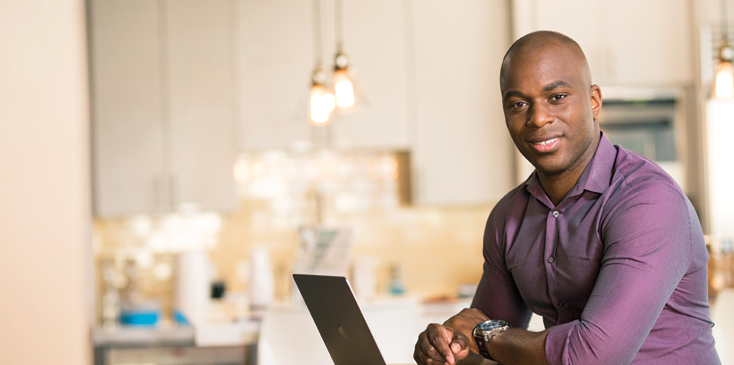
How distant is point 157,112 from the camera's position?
350cm

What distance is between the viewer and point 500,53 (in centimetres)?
363

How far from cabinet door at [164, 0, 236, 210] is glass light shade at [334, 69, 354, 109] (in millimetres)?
1088

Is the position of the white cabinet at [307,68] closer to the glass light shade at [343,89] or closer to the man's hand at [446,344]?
the glass light shade at [343,89]

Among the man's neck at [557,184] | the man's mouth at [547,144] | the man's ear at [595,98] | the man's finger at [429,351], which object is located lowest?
the man's finger at [429,351]

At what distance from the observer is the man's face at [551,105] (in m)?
1.10

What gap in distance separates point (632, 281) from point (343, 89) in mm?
A: 1743

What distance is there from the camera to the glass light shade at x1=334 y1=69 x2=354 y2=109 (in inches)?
102

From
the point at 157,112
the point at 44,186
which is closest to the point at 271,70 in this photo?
the point at 157,112

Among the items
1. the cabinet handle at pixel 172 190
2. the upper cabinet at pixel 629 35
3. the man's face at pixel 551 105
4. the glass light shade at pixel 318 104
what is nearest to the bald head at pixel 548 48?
the man's face at pixel 551 105

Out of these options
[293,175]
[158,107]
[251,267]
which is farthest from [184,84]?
[251,267]

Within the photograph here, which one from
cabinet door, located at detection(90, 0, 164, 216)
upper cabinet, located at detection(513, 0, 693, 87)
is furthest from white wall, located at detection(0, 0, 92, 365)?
upper cabinet, located at detection(513, 0, 693, 87)

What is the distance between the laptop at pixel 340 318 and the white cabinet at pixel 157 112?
2411 mm

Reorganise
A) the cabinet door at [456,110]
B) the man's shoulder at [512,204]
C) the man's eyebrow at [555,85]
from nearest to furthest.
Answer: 1. the man's eyebrow at [555,85]
2. the man's shoulder at [512,204]
3. the cabinet door at [456,110]

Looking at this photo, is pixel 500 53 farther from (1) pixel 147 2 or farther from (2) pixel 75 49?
(2) pixel 75 49
